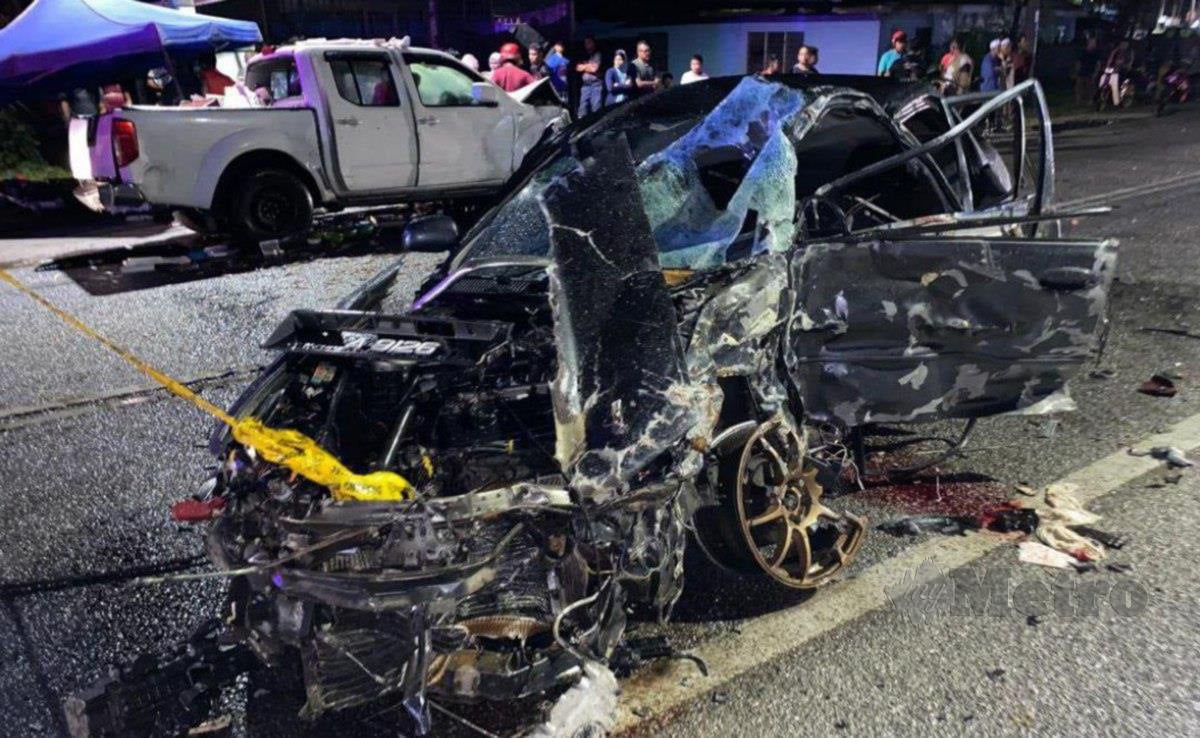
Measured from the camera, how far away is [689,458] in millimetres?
2559

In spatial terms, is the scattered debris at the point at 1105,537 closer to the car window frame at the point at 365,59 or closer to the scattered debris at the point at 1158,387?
the scattered debris at the point at 1158,387

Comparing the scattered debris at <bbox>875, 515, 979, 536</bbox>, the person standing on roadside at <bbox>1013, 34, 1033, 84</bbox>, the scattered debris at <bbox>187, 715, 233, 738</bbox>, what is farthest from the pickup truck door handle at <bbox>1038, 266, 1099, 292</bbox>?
the person standing on roadside at <bbox>1013, 34, 1033, 84</bbox>

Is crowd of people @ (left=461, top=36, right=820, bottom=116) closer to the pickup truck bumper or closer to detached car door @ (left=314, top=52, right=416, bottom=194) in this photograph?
detached car door @ (left=314, top=52, right=416, bottom=194)

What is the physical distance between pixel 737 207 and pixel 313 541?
203 cm

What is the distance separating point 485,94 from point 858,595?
8.48m

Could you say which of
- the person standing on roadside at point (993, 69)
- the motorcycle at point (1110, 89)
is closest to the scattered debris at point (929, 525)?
the person standing on roadside at point (993, 69)

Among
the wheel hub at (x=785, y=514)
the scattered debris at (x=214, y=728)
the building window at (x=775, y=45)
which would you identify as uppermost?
the building window at (x=775, y=45)

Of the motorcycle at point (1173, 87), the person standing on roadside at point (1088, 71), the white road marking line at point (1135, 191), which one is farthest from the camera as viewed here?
the person standing on roadside at point (1088, 71)

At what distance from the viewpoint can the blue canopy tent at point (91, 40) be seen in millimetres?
12062

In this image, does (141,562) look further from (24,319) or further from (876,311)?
(24,319)

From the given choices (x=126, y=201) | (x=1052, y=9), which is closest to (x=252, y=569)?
(x=126, y=201)

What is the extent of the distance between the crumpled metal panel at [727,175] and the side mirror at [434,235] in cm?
103

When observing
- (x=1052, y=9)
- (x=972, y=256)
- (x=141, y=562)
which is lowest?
(x=141, y=562)

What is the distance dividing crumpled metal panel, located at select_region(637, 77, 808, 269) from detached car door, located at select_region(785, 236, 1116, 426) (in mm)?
294
